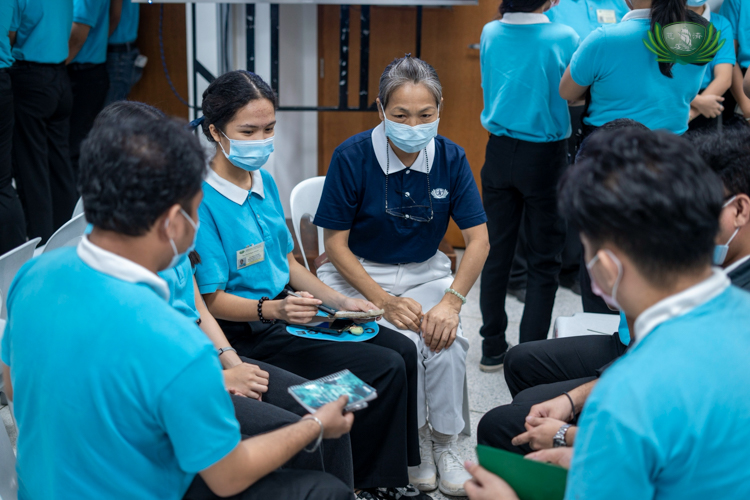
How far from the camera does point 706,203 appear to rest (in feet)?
3.19

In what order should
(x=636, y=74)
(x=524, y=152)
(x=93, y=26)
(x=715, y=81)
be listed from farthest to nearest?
(x=93, y=26) → (x=715, y=81) → (x=524, y=152) → (x=636, y=74)

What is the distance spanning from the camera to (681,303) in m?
0.98

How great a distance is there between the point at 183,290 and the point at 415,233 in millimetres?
874

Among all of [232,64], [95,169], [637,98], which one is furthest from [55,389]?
[232,64]

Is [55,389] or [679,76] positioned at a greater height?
[679,76]

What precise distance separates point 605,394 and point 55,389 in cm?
86

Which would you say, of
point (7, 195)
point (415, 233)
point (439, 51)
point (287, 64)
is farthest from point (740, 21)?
point (7, 195)

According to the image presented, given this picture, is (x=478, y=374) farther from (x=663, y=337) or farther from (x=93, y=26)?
(x=93, y=26)

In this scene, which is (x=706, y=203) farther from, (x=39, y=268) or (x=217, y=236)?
(x=217, y=236)

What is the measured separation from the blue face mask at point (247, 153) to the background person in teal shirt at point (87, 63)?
2.04 meters

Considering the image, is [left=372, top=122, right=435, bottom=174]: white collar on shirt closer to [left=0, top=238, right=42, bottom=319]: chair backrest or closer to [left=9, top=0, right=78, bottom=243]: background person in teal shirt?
[left=0, top=238, right=42, bottom=319]: chair backrest

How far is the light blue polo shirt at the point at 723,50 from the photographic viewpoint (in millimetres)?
2743

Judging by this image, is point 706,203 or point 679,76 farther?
point 679,76

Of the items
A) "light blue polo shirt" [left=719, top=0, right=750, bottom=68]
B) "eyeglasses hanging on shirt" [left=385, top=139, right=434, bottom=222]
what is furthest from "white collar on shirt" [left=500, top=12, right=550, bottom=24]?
"light blue polo shirt" [left=719, top=0, right=750, bottom=68]
